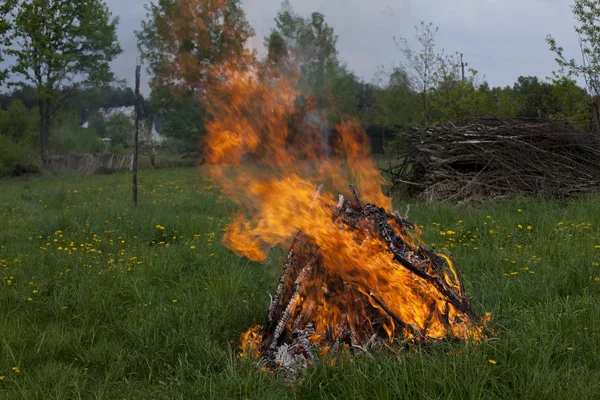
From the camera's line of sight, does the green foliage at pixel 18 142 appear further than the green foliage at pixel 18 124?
No

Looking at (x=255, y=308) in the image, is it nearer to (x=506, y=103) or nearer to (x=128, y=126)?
(x=506, y=103)

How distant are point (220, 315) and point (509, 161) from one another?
832cm

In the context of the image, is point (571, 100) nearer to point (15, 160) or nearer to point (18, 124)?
point (15, 160)

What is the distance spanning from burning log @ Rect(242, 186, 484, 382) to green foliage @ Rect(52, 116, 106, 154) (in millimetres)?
38091

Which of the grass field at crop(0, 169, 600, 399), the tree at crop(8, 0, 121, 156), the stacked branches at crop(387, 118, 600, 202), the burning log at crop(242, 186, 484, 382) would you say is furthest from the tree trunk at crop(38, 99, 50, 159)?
the burning log at crop(242, 186, 484, 382)

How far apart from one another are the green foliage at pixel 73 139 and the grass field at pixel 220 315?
111 feet

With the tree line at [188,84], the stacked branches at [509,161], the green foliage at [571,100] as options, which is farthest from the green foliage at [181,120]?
the stacked branches at [509,161]

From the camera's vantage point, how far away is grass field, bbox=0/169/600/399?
3.18m

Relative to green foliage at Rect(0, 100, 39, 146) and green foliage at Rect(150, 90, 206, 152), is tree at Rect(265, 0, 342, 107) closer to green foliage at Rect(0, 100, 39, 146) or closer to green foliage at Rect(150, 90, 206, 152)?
green foliage at Rect(150, 90, 206, 152)

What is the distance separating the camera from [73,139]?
129 feet

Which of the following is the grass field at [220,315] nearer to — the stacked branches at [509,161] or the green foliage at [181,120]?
the stacked branches at [509,161]

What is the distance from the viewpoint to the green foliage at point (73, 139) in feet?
127

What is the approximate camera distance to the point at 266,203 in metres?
4.43

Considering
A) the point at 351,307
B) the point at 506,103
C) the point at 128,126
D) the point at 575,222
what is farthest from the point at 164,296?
the point at 128,126
